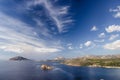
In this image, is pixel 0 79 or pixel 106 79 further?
pixel 106 79

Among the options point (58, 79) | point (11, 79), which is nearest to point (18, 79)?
point (11, 79)

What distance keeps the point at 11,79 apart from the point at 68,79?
5750cm

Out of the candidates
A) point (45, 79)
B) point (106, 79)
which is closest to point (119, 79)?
point (106, 79)

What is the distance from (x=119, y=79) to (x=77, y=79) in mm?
44553

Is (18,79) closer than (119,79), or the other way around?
(18,79)

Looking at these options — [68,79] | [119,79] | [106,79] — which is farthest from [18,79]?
[119,79]

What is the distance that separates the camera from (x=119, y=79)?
14525 cm

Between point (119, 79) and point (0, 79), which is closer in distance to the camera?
point (0, 79)

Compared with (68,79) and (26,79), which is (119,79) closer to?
(68,79)

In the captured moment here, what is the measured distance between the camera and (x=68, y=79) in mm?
143125

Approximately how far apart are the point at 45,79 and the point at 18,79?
2668 centimetres

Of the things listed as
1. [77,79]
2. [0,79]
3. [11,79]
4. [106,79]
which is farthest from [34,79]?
[106,79]

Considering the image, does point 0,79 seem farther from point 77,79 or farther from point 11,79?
point 77,79

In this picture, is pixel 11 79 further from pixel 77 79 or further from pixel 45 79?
pixel 77 79
